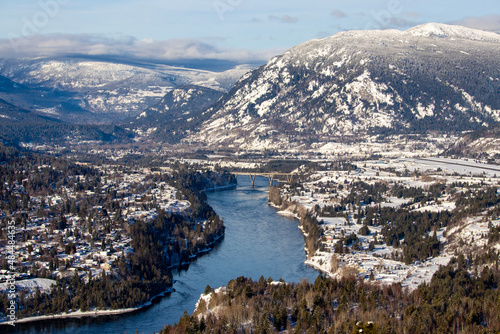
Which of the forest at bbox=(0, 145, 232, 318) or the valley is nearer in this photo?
the valley

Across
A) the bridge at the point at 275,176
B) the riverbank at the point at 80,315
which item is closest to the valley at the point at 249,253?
the riverbank at the point at 80,315

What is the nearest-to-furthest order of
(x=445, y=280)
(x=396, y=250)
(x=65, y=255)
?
(x=445, y=280) → (x=65, y=255) → (x=396, y=250)

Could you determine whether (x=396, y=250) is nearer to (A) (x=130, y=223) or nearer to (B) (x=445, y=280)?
(B) (x=445, y=280)

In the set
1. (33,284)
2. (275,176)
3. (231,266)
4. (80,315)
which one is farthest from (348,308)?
(275,176)

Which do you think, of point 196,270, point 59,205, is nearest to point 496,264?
point 196,270

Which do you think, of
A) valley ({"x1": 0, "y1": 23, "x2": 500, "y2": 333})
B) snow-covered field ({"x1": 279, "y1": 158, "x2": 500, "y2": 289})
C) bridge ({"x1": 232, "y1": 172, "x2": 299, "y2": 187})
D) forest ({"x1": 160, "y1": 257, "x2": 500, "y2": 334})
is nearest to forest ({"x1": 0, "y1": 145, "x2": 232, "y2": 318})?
valley ({"x1": 0, "y1": 23, "x2": 500, "y2": 333})

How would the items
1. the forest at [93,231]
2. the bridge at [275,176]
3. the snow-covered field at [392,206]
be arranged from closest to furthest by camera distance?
the forest at [93,231], the snow-covered field at [392,206], the bridge at [275,176]

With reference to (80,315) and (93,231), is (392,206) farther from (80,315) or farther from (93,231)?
(80,315)

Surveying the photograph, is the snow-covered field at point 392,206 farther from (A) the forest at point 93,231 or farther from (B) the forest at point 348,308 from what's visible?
(A) the forest at point 93,231

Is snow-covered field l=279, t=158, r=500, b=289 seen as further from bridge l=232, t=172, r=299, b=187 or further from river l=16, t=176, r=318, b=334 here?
bridge l=232, t=172, r=299, b=187
